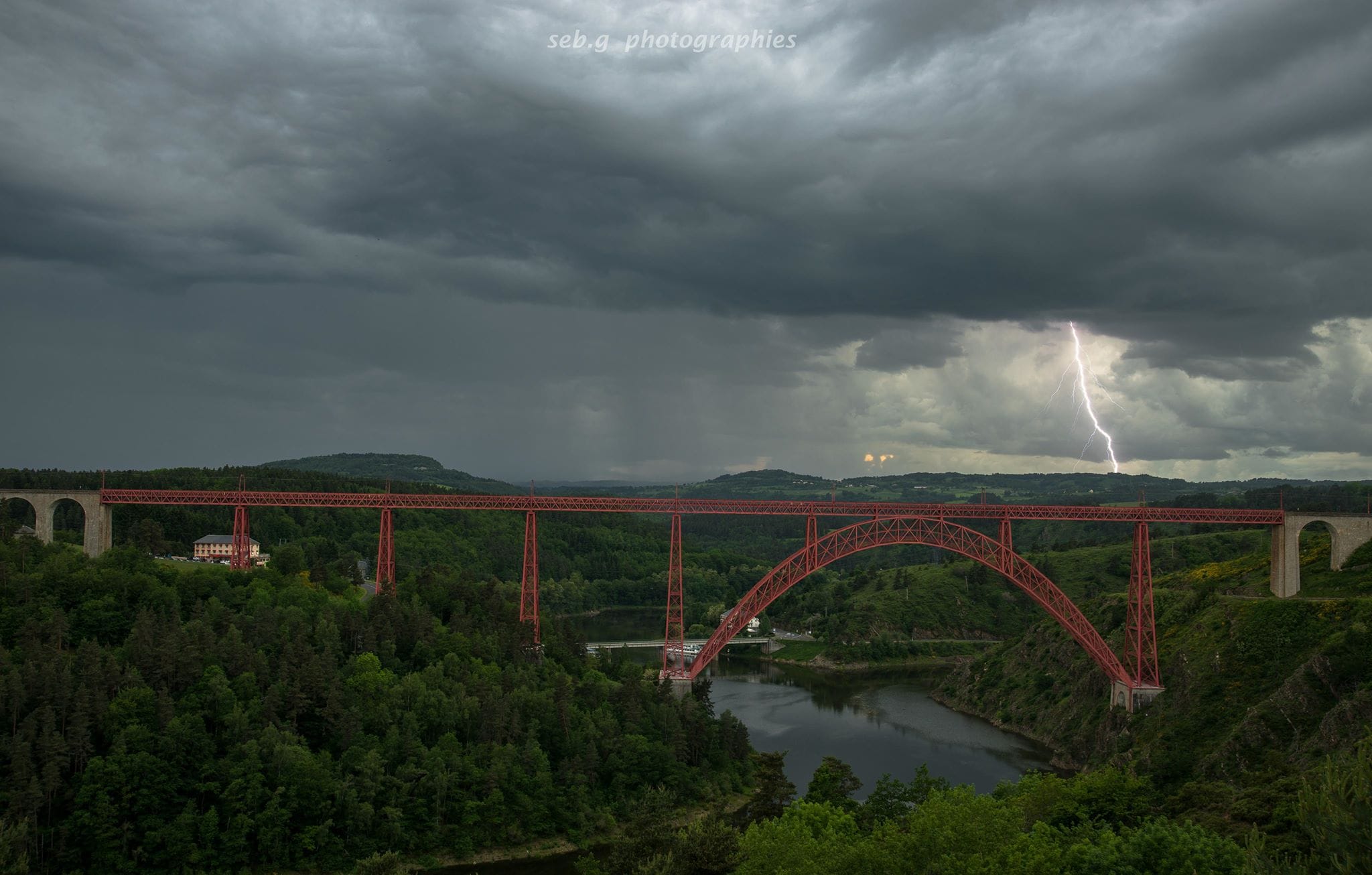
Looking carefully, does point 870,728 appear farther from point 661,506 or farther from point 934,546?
point 661,506

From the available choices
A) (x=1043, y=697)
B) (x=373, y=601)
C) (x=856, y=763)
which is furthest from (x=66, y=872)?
(x=1043, y=697)

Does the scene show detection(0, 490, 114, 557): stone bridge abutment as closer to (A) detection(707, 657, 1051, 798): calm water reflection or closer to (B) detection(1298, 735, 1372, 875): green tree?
(A) detection(707, 657, 1051, 798): calm water reflection

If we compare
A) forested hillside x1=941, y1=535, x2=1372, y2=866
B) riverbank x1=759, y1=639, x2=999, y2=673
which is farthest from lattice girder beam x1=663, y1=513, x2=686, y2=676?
riverbank x1=759, y1=639, x2=999, y2=673

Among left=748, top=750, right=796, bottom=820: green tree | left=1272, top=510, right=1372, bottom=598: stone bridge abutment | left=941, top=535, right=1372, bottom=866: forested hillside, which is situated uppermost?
left=1272, top=510, right=1372, bottom=598: stone bridge abutment

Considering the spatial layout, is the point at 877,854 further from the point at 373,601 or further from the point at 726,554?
the point at 726,554

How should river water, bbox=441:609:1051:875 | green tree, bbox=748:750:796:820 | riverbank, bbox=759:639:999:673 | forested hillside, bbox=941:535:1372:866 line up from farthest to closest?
riverbank, bbox=759:639:999:673 → river water, bbox=441:609:1051:875 → green tree, bbox=748:750:796:820 → forested hillside, bbox=941:535:1372:866

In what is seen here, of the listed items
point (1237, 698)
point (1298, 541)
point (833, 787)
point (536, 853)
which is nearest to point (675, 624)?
point (536, 853)
